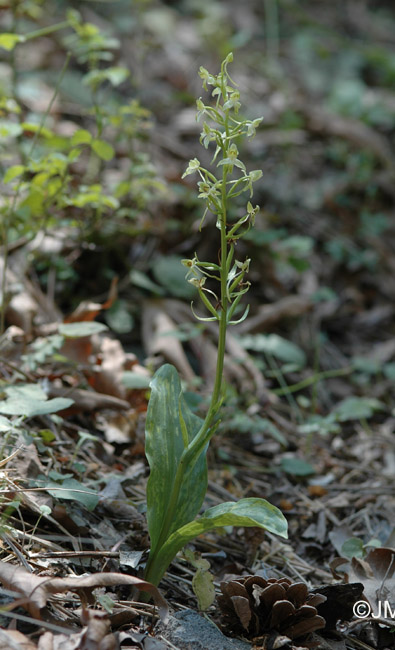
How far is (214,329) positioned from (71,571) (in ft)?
5.85

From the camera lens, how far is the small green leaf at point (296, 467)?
2432 millimetres

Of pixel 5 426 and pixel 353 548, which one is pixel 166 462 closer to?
pixel 5 426

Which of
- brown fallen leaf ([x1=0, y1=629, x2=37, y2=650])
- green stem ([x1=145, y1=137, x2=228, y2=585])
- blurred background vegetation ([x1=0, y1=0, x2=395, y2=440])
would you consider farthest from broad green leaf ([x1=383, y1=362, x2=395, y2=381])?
brown fallen leaf ([x1=0, y1=629, x2=37, y2=650])

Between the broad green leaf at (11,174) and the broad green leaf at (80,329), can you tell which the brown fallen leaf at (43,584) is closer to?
the broad green leaf at (80,329)

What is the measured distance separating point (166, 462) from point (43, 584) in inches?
16.4

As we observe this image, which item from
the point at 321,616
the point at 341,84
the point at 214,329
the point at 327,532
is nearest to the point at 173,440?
the point at 321,616

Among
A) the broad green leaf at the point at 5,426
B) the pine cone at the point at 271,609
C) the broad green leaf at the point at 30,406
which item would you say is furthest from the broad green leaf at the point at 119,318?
the pine cone at the point at 271,609

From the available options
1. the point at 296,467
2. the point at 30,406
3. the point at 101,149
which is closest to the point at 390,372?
the point at 296,467

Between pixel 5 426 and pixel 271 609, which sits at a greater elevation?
pixel 5 426

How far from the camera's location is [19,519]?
1624 mm

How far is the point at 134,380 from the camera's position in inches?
90.9

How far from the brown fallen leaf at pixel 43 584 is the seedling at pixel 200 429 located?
0.15m

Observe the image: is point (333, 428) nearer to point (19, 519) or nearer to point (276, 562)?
point (276, 562)

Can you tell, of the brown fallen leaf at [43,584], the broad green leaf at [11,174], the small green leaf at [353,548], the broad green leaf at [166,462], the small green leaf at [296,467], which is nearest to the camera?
the brown fallen leaf at [43,584]
